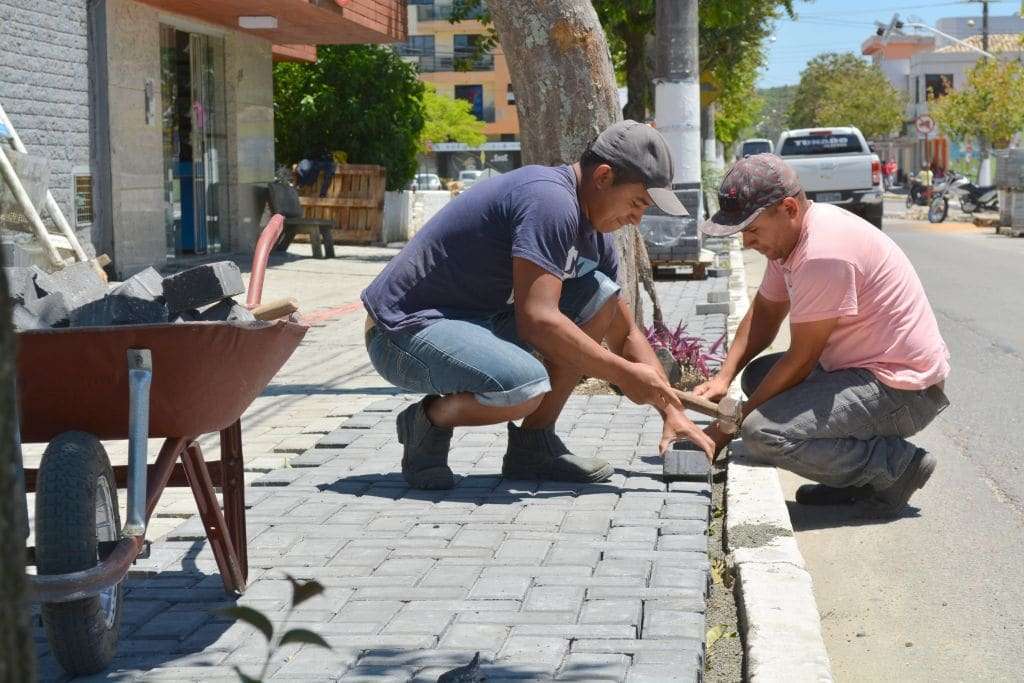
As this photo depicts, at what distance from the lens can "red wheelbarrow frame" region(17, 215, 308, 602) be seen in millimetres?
3471

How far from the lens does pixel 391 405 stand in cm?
823

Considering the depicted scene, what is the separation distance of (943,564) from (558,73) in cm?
392

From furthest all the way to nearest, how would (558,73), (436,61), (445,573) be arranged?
1. (436,61)
2. (558,73)
3. (445,573)

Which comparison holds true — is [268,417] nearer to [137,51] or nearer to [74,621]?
[74,621]

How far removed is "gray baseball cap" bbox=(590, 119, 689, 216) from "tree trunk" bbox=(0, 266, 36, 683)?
12.9 ft

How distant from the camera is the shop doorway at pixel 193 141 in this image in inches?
739

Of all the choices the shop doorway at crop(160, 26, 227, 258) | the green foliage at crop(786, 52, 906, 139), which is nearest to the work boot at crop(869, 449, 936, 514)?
the shop doorway at crop(160, 26, 227, 258)

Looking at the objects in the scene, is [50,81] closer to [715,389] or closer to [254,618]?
[715,389]

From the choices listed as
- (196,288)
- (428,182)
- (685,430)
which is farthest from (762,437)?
(428,182)

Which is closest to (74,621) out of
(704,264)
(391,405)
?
(391,405)

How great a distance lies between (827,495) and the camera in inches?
232

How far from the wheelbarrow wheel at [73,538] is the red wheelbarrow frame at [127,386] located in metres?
0.08

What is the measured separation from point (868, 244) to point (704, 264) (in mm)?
11058

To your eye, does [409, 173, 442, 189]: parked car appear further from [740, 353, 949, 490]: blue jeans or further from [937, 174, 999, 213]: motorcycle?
[740, 353, 949, 490]: blue jeans
